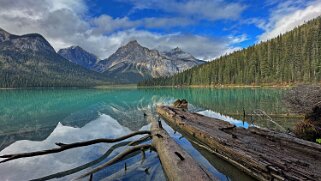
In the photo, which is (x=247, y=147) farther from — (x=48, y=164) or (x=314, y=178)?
(x=48, y=164)

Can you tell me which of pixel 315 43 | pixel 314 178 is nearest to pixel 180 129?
pixel 314 178

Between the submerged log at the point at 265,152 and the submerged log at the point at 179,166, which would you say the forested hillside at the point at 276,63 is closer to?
the submerged log at the point at 265,152

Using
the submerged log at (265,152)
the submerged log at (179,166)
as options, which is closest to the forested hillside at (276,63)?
the submerged log at (265,152)

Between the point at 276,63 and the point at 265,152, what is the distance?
123393 mm

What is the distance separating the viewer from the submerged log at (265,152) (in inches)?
315

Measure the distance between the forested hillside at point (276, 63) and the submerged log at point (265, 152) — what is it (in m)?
98.5

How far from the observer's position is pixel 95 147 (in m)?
15.1

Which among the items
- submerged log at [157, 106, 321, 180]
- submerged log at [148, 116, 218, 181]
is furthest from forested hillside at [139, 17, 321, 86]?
submerged log at [148, 116, 218, 181]

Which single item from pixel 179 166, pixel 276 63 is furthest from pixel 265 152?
pixel 276 63

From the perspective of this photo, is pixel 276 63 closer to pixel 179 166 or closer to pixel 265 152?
pixel 265 152

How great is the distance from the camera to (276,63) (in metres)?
121

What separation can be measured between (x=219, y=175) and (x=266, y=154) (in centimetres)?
199

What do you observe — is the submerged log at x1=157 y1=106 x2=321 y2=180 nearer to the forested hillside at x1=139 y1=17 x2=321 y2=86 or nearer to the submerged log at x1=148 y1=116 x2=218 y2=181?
the submerged log at x1=148 y1=116 x2=218 y2=181

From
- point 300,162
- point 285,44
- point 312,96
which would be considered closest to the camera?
point 300,162
